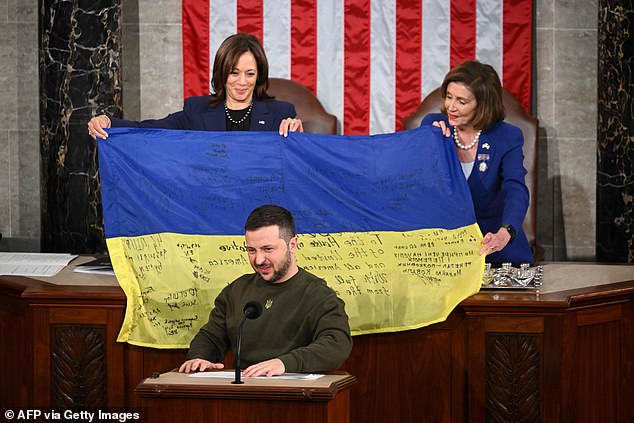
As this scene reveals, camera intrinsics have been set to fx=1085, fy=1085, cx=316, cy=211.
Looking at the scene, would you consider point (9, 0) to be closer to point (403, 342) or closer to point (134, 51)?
point (134, 51)

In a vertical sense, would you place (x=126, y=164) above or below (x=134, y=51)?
below

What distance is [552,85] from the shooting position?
792 cm

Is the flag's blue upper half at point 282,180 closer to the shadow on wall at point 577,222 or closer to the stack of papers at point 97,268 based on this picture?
the stack of papers at point 97,268

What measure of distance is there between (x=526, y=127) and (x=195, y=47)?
2431 mm

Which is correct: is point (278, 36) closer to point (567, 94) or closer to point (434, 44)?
point (434, 44)

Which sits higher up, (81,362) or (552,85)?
(552,85)

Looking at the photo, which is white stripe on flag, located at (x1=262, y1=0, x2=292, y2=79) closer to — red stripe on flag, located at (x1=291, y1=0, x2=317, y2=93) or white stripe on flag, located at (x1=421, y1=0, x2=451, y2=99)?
red stripe on flag, located at (x1=291, y1=0, x2=317, y2=93)

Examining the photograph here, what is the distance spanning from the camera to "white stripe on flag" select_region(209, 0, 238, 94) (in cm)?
781

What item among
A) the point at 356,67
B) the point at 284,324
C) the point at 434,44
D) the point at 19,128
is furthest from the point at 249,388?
the point at 19,128

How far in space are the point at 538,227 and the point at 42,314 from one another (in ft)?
13.7

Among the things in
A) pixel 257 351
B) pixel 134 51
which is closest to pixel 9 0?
pixel 134 51

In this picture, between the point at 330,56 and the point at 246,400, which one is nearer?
the point at 246,400

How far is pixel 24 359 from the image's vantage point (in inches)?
211

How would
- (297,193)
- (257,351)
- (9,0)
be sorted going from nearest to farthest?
(257,351)
(297,193)
(9,0)
